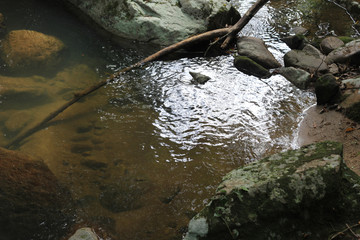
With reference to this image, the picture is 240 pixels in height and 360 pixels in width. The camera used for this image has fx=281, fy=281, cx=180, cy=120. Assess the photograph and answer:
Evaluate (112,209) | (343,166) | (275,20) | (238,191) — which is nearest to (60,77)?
(112,209)

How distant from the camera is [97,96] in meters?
6.23

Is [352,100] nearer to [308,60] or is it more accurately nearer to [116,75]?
[308,60]

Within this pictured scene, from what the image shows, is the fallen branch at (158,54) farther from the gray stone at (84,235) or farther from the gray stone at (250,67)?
the gray stone at (84,235)

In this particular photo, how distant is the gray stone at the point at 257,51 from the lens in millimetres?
7434

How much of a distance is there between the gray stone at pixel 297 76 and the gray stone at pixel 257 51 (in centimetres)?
43

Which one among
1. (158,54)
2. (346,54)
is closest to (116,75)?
(158,54)

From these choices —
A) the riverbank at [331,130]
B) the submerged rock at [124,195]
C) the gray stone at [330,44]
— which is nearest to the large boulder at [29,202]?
the submerged rock at [124,195]

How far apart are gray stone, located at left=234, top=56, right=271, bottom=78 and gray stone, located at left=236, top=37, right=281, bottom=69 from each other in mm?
288

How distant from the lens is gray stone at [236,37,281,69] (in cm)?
743

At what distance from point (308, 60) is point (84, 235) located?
6.56 metres

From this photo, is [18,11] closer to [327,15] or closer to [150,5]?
[150,5]

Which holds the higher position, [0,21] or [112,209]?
[112,209]

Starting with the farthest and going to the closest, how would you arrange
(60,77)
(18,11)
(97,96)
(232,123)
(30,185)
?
(18,11), (60,77), (97,96), (232,123), (30,185)

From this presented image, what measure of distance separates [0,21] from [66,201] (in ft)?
24.4
